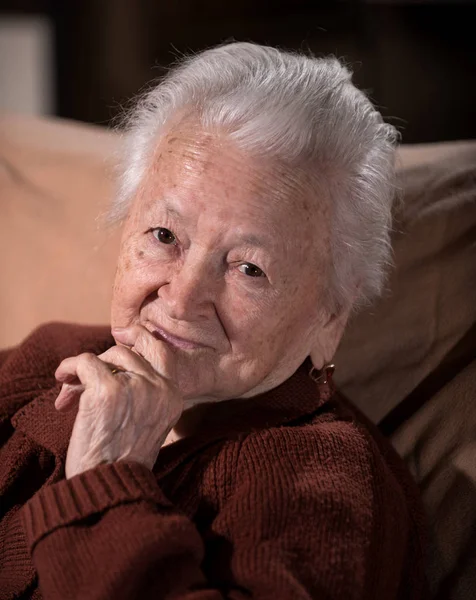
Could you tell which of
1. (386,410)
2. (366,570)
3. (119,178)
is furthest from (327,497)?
(119,178)

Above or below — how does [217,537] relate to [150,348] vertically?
below

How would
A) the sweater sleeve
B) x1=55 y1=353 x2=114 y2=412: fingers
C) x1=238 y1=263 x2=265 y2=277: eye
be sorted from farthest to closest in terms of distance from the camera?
x1=238 y1=263 x2=265 y2=277: eye, x1=55 y1=353 x2=114 y2=412: fingers, the sweater sleeve

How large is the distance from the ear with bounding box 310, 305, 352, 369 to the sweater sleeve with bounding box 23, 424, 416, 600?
0.86 feet

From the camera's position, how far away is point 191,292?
3.90 ft

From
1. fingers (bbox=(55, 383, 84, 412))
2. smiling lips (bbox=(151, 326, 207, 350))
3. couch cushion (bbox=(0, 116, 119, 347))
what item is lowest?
couch cushion (bbox=(0, 116, 119, 347))

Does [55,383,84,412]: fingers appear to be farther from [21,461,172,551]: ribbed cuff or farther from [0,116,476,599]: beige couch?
[0,116,476,599]: beige couch

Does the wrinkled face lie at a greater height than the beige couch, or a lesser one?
greater

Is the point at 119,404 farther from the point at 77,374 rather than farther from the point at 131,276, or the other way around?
the point at 131,276

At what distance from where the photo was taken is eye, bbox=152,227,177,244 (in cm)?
125

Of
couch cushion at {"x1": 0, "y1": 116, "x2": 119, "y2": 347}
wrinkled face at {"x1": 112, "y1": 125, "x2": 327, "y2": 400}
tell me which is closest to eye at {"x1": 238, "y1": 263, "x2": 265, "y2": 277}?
wrinkled face at {"x1": 112, "y1": 125, "x2": 327, "y2": 400}

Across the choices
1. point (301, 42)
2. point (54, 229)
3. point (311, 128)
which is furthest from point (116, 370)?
point (301, 42)

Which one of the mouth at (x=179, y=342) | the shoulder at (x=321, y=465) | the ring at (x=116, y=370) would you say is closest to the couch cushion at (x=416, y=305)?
the shoulder at (x=321, y=465)

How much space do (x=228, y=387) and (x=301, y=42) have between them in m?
1.54

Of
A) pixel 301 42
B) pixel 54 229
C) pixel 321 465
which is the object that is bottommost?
pixel 54 229
